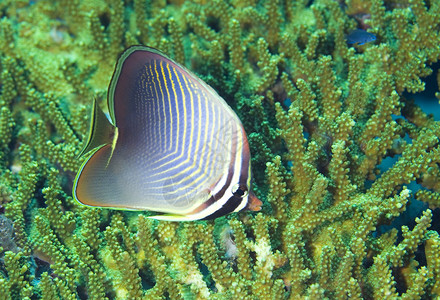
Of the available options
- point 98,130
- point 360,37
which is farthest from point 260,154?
point 360,37

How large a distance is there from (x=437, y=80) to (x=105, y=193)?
3.16 metres

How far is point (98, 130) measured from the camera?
1957mm

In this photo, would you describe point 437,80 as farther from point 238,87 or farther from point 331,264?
point 331,264

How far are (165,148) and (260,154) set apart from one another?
40.4 inches

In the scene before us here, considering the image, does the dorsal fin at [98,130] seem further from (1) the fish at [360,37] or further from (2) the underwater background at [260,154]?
(1) the fish at [360,37]

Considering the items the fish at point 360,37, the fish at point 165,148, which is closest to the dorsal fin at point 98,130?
the fish at point 165,148

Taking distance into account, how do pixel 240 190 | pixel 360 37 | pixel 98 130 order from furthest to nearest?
pixel 360 37
pixel 98 130
pixel 240 190

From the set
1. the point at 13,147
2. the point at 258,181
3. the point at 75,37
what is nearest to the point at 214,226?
the point at 258,181

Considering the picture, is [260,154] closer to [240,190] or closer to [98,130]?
[240,190]

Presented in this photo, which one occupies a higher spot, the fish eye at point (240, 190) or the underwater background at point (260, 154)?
the fish eye at point (240, 190)

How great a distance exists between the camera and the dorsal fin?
194cm

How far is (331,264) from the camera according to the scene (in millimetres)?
2293

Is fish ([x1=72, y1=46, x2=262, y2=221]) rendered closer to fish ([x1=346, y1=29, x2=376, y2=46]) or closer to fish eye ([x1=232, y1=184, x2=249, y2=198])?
fish eye ([x1=232, y1=184, x2=249, y2=198])

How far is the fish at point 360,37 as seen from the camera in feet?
11.0
